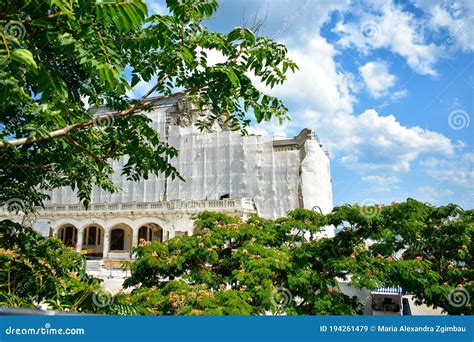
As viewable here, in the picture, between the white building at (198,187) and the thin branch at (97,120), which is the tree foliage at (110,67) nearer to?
the thin branch at (97,120)

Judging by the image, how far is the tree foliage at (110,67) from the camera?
254 centimetres

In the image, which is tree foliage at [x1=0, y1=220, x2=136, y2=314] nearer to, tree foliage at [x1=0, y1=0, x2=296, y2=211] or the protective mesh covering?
tree foliage at [x1=0, y1=0, x2=296, y2=211]

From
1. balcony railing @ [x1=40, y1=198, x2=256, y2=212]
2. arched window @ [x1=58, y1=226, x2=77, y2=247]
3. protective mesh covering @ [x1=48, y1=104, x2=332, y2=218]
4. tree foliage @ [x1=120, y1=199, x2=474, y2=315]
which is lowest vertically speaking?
tree foliage @ [x1=120, y1=199, x2=474, y2=315]

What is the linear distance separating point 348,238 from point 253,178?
2140 centimetres

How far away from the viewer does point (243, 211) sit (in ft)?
81.9

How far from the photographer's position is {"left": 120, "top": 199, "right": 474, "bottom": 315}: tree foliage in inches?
299

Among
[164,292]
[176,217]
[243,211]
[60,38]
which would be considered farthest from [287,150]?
[60,38]

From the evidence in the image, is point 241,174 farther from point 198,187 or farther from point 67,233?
point 67,233

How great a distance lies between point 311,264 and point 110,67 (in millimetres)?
7379

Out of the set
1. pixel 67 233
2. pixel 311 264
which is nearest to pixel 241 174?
pixel 67 233

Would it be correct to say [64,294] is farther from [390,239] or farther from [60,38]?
[390,239]

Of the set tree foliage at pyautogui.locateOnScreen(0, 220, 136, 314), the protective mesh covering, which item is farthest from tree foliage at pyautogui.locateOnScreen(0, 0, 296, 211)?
the protective mesh covering

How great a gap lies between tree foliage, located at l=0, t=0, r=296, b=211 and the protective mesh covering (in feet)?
81.2

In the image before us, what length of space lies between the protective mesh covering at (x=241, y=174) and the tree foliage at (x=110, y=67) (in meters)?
24.8
